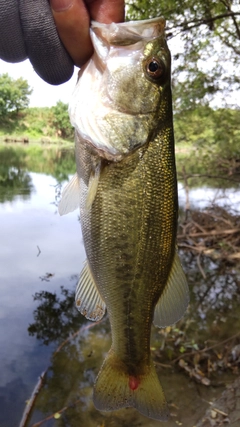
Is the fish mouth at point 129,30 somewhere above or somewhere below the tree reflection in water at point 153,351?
above

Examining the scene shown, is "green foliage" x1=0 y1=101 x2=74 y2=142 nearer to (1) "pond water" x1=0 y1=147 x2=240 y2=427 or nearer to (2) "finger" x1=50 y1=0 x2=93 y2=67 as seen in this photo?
(1) "pond water" x1=0 y1=147 x2=240 y2=427

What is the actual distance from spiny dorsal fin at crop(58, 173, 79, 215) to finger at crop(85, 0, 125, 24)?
27.1 inches

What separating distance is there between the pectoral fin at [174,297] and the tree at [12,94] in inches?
1866

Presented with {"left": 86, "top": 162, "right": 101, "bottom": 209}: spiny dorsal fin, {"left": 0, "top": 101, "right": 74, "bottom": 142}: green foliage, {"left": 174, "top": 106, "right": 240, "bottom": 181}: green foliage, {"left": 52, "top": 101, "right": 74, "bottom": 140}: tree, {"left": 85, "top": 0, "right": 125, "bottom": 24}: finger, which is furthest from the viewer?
{"left": 0, "top": 101, "right": 74, "bottom": 142}: green foliage

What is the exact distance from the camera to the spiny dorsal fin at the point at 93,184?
1.55 meters

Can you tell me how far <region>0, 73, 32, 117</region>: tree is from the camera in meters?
46.5

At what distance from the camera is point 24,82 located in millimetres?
51062

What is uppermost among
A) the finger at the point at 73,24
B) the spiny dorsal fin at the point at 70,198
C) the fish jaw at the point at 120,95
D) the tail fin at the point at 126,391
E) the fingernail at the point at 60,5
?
the fingernail at the point at 60,5

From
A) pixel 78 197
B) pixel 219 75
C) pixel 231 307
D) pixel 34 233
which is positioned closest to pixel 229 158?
pixel 219 75

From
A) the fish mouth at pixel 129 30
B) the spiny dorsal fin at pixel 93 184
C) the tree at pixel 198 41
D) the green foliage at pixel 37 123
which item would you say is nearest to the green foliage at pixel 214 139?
the tree at pixel 198 41

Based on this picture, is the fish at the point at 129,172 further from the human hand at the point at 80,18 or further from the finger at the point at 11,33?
the finger at the point at 11,33

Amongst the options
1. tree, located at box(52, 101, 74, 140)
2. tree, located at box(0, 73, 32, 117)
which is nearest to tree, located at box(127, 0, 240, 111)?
tree, located at box(52, 101, 74, 140)

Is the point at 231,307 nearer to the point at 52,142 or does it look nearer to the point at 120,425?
the point at 120,425

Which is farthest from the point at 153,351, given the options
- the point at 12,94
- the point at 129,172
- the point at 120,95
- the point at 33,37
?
the point at 12,94
